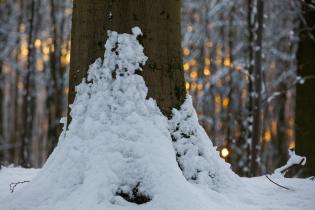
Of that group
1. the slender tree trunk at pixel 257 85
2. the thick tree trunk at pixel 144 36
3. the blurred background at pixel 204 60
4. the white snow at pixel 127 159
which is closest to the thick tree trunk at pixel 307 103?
the slender tree trunk at pixel 257 85

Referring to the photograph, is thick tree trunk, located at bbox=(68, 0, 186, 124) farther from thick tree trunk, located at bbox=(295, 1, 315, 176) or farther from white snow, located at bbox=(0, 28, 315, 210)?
thick tree trunk, located at bbox=(295, 1, 315, 176)

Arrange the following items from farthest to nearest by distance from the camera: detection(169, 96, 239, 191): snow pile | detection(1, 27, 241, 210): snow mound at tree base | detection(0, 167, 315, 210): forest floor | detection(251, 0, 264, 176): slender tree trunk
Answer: detection(251, 0, 264, 176): slender tree trunk → detection(169, 96, 239, 191): snow pile → detection(0, 167, 315, 210): forest floor → detection(1, 27, 241, 210): snow mound at tree base

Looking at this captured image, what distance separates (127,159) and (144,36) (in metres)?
1.08

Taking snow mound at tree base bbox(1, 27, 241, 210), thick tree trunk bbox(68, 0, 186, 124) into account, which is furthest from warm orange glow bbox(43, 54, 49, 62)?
snow mound at tree base bbox(1, 27, 241, 210)

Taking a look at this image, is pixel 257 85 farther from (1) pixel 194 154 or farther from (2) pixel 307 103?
(1) pixel 194 154

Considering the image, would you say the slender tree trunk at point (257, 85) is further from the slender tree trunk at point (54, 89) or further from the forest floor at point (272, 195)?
the slender tree trunk at point (54, 89)

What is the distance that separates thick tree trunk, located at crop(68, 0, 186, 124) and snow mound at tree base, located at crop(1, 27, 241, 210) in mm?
76

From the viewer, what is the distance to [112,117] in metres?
3.52

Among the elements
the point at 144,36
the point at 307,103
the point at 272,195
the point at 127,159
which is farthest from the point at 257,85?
the point at 127,159

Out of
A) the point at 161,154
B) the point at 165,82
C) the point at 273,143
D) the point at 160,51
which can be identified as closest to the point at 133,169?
the point at 161,154

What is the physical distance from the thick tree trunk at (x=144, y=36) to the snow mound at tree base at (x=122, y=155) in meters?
0.08

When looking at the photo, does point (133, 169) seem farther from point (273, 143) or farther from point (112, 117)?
point (273, 143)

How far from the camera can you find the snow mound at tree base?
10.6 ft

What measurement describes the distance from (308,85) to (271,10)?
760 centimetres
